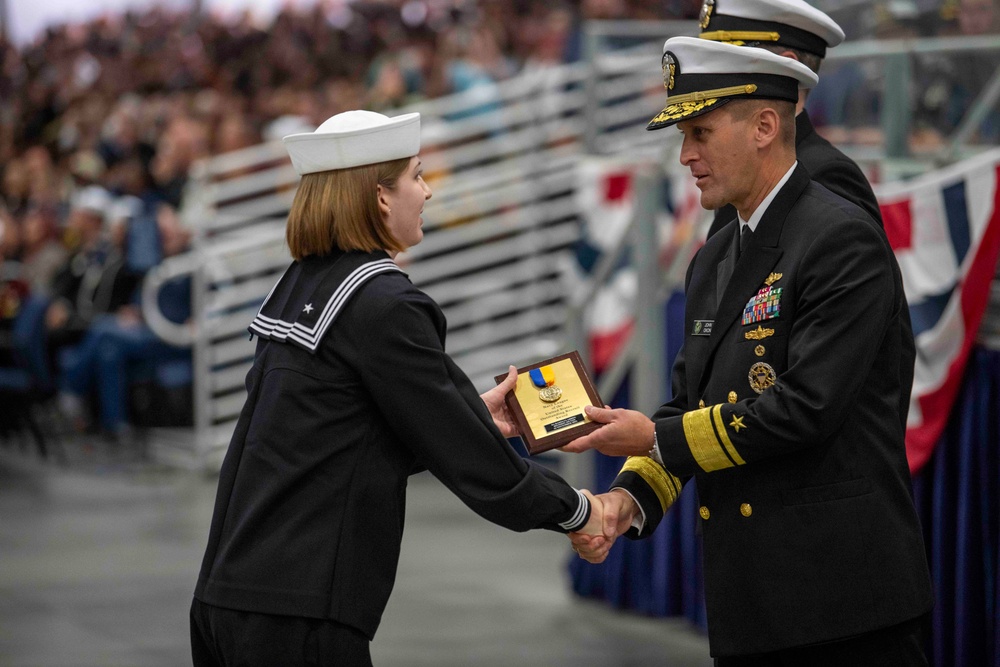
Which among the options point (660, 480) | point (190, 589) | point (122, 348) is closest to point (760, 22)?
point (660, 480)

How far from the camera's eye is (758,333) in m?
2.52

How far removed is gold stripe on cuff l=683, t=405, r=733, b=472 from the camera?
253cm

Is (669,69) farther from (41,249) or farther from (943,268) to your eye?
(41,249)

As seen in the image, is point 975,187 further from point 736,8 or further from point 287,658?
point 287,658

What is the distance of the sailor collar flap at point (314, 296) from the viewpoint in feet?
8.06

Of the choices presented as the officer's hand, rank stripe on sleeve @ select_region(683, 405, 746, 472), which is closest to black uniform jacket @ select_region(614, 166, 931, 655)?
rank stripe on sleeve @ select_region(683, 405, 746, 472)

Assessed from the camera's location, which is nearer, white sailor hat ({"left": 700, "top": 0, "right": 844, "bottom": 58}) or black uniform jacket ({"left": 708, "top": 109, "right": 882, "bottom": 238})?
white sailor hat ({"left": 700, "top": 0, "right": 844, "bottom": 58})

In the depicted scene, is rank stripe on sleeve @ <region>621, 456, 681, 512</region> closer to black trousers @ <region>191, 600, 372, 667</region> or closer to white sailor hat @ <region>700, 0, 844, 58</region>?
black trousers @ <region>191, 600, 372, 667</region>

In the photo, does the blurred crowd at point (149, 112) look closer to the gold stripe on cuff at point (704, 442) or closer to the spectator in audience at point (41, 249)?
the spectator in audience at point (41, 249)

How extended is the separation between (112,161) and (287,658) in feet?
37.4

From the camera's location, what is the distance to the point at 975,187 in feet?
13.1

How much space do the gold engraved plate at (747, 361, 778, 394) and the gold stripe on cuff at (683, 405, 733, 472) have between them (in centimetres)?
8

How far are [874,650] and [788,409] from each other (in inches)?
18.1

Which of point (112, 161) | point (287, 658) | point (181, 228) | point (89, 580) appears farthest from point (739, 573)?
point (112, 161)
